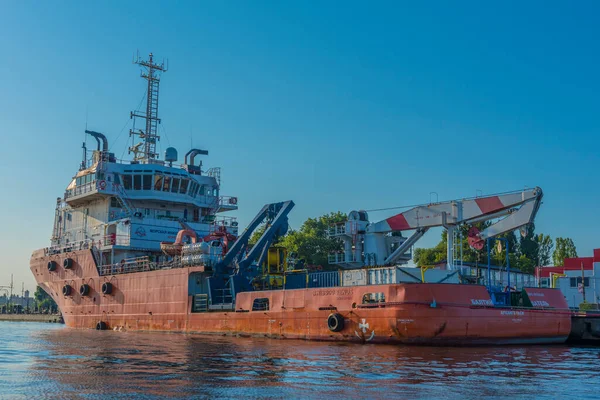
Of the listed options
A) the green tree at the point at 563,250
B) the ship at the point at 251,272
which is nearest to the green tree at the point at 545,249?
the green tree at the point at 563,250

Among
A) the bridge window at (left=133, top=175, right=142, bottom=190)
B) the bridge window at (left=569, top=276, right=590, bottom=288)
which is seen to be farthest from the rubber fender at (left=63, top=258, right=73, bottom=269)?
the bridge window at (left=569, top=276, right=590, bottom=288)

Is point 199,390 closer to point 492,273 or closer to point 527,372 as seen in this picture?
point 527,372

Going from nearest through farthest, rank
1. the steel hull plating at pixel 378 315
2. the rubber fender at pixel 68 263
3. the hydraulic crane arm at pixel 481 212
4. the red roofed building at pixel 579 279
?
the steel hull plating at pixel 378 315, the hydraulic crane arm at pixel 481 212, the rubber fender at pixel 68 263, the red roofed building at pixel 579 279

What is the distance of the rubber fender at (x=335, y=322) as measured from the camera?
78.2ft

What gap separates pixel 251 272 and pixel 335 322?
6.95 metres

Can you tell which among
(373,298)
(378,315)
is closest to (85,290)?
(373,298)

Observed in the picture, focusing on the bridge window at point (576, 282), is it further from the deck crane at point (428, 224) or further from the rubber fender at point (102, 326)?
the rubber fender at point (102, 326)

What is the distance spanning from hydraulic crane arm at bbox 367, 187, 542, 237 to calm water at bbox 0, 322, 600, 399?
19.3 ft

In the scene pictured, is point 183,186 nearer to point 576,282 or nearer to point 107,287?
point 107,287

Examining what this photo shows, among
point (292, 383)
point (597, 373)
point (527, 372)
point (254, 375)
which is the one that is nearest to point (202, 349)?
point (254, 375)

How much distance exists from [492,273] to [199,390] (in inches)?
750

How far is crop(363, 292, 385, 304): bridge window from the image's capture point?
23078mm

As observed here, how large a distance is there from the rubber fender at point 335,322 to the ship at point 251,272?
0.18 feet

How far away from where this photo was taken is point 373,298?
2339 centimetres
